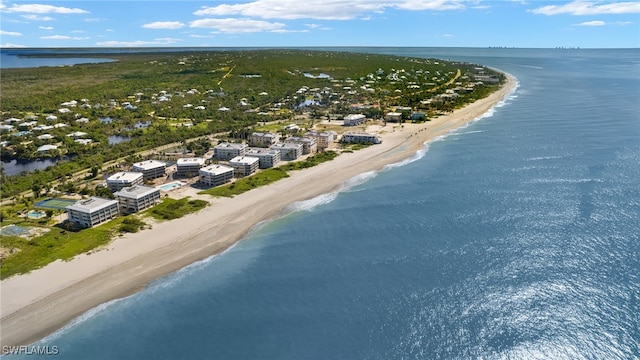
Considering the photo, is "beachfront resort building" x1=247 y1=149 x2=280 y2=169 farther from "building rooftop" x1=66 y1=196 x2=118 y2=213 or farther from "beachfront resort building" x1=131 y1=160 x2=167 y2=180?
"building rooftop" x1=66 y1=196 x2=118 y2=213

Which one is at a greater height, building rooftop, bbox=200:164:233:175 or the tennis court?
building rooftop, bbox=200:164:233:175

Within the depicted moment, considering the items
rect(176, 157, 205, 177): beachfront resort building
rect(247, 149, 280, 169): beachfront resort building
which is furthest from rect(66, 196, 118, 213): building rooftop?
rect(247, 149, 280, 169): beachfront resort building

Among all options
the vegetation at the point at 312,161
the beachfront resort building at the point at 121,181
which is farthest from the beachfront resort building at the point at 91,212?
the vegetation at the point at 312,161

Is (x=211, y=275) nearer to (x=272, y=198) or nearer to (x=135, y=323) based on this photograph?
(x=135, y=323)

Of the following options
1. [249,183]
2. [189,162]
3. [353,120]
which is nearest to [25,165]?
[189,162]

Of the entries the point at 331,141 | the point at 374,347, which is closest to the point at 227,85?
the point at 331,141

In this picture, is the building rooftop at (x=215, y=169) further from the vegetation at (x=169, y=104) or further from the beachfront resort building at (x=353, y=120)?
the beachfront resort building at (x=353, y=120)

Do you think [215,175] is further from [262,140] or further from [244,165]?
[262,140]
